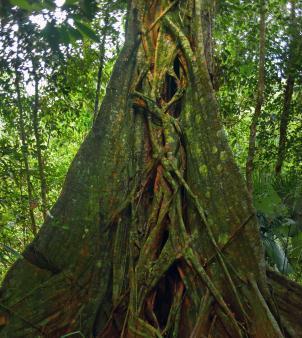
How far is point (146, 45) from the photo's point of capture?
12.6 ft

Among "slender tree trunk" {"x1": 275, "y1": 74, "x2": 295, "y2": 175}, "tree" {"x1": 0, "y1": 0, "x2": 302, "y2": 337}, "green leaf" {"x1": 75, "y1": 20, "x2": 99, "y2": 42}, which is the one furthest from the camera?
"slender tree trunk" {"x1": 275, "y1": 74, "x2": 295, "y2": 175}

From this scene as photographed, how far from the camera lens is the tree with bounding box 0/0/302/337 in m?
2.93

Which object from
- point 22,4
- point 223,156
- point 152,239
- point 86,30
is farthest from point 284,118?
point 22,4

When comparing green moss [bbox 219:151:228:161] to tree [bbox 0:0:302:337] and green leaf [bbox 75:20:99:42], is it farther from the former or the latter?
green leaf [bbox 75:20:99:42]

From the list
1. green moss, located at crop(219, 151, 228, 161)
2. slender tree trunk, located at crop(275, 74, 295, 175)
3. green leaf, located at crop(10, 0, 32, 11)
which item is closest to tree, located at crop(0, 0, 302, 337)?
green moss, located at crop(219, 151, 228, 161)

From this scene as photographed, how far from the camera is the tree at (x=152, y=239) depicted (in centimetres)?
293

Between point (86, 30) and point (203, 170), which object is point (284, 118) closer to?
point (203, 170)

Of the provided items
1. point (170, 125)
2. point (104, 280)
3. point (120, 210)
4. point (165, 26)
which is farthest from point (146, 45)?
point (104, 280)

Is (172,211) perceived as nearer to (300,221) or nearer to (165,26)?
(165,26)

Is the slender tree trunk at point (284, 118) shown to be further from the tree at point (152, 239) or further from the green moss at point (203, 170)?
the green moss at point (203, 170)

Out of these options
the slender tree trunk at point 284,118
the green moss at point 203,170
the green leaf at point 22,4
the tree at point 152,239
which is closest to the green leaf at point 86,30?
the green leaf at point 22,4

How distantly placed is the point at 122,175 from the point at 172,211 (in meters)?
0.46

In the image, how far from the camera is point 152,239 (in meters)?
3.12

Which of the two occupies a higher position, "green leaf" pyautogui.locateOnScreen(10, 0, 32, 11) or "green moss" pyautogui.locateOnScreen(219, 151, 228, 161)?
"green leaf" pyautogui.locateOnScreen(10, 0, 32, 11)
